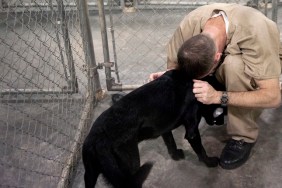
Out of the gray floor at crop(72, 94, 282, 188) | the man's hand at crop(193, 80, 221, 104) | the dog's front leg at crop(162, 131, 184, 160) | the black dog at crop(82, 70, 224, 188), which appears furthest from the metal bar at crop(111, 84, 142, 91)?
the man's hand at crop(193, 80, 221, 104)

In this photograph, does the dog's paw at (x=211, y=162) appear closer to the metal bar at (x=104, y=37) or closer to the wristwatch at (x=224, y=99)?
the wristwatch at (x=224, y=99)

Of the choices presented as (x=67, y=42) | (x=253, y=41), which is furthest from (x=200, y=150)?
(x=67, y=42)

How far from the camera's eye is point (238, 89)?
2020 mm

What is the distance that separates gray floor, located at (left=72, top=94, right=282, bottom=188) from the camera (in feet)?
6.91

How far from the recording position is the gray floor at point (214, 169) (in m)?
2.11

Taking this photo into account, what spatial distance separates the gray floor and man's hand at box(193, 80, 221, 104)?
514mm

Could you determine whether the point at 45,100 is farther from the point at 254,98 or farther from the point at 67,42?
the point at 254,98

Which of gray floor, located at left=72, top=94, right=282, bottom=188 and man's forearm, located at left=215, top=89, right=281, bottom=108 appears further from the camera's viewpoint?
gray floor, located at left=72, top=94, right=282, bottom=188

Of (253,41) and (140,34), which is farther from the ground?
(253,41)

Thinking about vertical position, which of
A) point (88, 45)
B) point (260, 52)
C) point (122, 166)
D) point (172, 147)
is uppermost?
point (260, 52)

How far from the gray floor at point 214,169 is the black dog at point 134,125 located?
213mm

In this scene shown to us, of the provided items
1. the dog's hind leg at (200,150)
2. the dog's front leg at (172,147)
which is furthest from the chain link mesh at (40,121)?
the dog's hind leg at (200,150)

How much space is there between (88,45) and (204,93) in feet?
3.90

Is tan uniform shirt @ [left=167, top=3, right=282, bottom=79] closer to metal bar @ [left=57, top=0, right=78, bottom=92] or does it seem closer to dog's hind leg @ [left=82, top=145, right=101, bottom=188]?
dog's hind leg @ [left=82, top=145, right=101, bottom=188]
